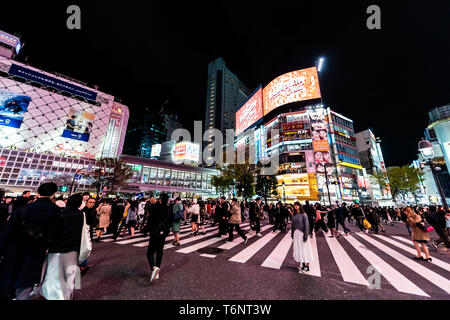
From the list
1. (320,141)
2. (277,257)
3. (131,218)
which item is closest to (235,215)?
(277,257)

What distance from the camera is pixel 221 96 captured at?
307 ft

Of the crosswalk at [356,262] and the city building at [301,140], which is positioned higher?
the city building at [301,140]

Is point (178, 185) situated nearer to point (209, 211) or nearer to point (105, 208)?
point (209, 211)

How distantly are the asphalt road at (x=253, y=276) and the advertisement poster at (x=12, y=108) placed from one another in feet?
165

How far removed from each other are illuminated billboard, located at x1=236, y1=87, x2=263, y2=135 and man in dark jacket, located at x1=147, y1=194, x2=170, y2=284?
34383mm

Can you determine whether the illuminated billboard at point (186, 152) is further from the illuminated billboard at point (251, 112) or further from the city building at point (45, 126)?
the illuminated billboard at point (251, 112)

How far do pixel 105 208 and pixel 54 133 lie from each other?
167 feet

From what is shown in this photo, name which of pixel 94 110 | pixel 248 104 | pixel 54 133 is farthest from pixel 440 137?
pixel 54 133

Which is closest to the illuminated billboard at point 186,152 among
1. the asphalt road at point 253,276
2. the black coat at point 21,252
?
the asphalt road at point 253,276

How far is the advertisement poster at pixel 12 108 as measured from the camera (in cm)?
3412

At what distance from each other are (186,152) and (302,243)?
59548 millimetres

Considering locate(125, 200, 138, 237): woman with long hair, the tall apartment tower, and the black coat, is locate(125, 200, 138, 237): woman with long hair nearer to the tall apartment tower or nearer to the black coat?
the black coat

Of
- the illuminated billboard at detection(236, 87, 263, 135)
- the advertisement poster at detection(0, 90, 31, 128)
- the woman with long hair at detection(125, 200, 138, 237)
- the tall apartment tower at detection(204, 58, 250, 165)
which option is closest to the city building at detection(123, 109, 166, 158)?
the tall apartment tower at detection(204, 58, 250, 165)

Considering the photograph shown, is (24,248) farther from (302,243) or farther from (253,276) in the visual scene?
(302,243)
